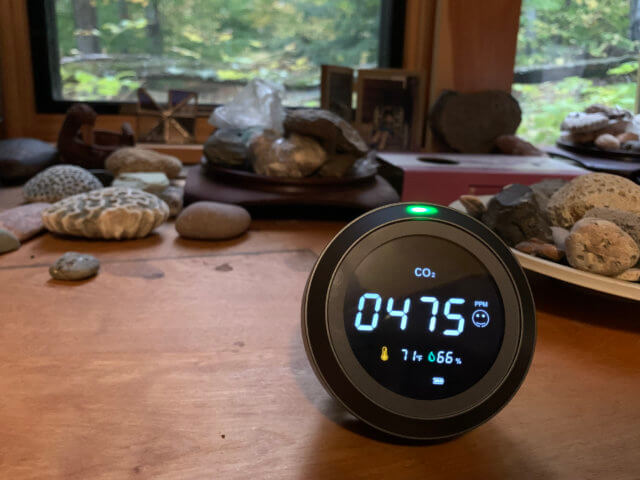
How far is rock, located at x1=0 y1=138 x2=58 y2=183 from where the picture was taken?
154 cm

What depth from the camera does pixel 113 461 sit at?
1.68 ft

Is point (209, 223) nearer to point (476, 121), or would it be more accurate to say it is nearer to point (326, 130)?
point (326, 130)

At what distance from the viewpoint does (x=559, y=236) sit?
87 cm

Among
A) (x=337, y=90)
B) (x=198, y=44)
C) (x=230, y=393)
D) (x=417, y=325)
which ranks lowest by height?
(x=230, y=393)

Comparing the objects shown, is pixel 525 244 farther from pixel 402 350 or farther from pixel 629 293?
pixel 402 350

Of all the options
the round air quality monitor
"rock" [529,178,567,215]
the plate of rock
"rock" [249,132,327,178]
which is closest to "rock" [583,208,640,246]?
the plate of rock

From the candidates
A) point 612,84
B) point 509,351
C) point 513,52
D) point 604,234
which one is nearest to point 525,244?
point 604,234

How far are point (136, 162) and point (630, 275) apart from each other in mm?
1154

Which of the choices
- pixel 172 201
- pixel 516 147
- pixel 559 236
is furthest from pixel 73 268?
pixel 516 147

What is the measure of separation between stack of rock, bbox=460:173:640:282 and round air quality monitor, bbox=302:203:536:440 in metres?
0.24

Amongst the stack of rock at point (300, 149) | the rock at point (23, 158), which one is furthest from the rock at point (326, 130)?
the rock at point (23, 158)

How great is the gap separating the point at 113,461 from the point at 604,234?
0.60 meters

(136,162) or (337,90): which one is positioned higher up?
(337,90)

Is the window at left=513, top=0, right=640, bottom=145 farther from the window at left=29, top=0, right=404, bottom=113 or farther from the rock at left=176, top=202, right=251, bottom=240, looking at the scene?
the rock at left=176, top=202, right=251, bottom=240
